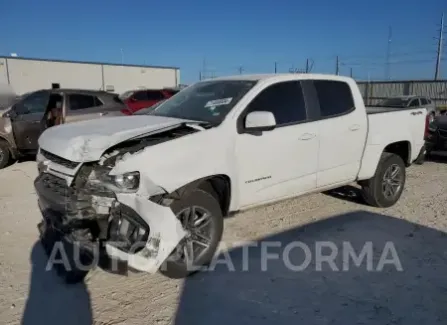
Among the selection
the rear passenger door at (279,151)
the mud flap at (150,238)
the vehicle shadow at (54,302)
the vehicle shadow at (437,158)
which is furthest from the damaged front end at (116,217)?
the vehicle shadow at (437,158)

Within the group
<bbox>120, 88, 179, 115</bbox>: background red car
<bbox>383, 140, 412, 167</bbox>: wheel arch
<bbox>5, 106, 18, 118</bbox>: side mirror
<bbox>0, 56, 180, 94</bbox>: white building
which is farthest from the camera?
<bbox>0, 56, 180, 94</bbox>: white building

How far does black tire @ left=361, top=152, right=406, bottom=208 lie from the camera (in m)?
5.47

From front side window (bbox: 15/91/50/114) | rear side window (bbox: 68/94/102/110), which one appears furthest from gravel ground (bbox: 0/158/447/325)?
front side window (bbox: 15/91/50/114)

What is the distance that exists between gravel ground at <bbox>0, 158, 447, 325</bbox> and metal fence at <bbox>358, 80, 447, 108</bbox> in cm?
2032

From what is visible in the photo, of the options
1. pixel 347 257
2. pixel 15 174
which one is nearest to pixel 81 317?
pixel 347 257

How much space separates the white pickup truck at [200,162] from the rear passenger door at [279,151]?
1 cm

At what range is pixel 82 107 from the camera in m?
8.40

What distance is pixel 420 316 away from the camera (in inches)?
118

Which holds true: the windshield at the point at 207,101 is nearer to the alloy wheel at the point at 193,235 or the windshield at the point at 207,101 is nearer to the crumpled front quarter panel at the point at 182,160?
the crumpled front quarter panel at the point at 182,160

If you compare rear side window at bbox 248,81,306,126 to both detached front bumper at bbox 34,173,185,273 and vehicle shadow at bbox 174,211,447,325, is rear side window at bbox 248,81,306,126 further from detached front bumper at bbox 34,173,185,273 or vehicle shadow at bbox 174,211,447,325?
detached front bumper at bbox 34,173,185,273

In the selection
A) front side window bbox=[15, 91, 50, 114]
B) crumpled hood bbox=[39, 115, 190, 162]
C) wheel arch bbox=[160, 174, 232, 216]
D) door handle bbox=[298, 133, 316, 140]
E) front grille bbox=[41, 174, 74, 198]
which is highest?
front side window bbox=[15, 91, 50, 114]

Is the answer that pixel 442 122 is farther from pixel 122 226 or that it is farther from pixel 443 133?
pixel 122 226

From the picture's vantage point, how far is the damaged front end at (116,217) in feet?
9.86

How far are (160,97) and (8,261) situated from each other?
13165mm
